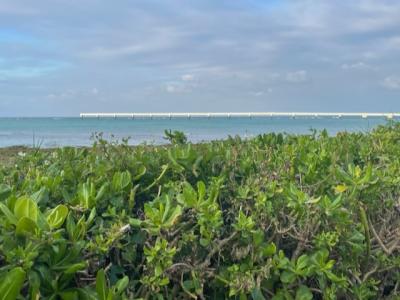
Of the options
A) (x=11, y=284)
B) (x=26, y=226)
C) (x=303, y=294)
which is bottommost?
(x=303, y=294)

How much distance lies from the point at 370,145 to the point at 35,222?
289cm

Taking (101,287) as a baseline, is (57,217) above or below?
above

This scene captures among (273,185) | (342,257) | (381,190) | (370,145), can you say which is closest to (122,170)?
(273,185)

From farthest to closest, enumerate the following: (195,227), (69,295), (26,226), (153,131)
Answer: (153,131), (195,227), (69,295), (26,226)

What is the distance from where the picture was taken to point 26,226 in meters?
1.59

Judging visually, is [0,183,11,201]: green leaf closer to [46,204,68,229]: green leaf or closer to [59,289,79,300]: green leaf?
[46,204,68,229]: green leaf

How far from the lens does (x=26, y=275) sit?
158 cm

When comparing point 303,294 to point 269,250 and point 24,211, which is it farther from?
point 24,211

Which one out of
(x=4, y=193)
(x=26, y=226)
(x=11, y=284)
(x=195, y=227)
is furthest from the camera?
(x=195, y=227)

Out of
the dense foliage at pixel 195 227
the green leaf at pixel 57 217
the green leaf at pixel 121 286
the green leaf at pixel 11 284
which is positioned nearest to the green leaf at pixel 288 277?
the dense foliage at pixel 195 227

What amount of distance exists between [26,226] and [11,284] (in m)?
0.21

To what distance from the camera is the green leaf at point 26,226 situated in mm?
1588

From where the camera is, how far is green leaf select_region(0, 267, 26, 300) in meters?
1.43

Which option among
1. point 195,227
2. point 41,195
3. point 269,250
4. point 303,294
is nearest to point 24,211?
point 41,195
